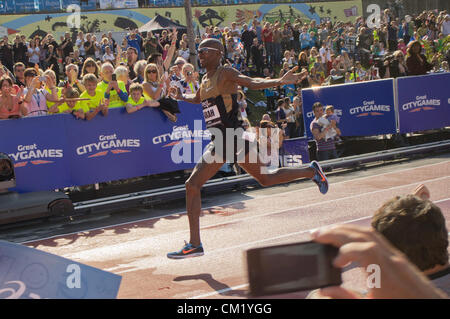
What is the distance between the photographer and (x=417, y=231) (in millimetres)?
2039

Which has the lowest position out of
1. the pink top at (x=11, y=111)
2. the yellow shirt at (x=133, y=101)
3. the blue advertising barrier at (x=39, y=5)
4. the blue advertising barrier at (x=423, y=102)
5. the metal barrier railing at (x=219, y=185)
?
the metal barrier railing at (x=219, y=185)

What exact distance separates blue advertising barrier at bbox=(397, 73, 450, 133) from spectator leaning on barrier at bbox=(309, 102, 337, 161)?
7.92 feet

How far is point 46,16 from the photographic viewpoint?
2558 centimetres

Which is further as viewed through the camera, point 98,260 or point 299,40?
point 299,40

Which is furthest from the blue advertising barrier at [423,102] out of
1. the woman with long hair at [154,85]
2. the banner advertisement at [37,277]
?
the banner advertisement at [37,277]

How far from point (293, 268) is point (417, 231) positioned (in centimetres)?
51

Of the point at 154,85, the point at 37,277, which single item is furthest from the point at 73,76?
the point at 37,277

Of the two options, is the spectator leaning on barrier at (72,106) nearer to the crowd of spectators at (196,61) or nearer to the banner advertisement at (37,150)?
the crowd of spectators at (196,61)

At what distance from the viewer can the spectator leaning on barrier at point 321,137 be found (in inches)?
522

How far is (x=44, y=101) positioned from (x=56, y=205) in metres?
1.99

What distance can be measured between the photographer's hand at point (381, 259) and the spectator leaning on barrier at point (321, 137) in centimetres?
1162

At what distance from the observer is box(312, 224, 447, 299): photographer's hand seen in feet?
5.35
